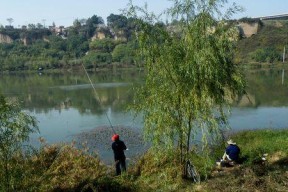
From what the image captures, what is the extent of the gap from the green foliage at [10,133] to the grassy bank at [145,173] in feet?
1.15

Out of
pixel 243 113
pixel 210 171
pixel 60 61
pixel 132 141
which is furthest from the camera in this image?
pixel 60 61

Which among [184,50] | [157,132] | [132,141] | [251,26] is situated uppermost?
[251,26]

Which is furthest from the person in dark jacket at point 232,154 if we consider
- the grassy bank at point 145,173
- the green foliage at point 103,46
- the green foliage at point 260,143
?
the green foliage at point 103,46

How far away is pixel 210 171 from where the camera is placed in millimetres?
12242

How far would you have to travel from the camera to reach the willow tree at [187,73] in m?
10.2

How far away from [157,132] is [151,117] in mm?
462

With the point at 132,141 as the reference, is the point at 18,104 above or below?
above

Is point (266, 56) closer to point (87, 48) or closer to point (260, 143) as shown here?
point (87, 48)

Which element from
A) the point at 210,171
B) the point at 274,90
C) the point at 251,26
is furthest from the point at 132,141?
the point at 251,26

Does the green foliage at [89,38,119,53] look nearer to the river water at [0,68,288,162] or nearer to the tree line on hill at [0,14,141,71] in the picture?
the tree line on hill at [0,14,141,71]

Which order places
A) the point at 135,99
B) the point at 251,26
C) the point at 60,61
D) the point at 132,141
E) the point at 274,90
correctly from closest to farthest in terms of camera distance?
1. the point at 135,99
2. the point at 132,141
3. the point at 274,90
4. the point at 60,61
5. the point at 251,26

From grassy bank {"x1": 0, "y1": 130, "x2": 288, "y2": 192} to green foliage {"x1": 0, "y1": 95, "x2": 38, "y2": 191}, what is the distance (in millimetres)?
351

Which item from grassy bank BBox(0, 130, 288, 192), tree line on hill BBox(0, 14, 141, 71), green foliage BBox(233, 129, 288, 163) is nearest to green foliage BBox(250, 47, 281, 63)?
tree line on hill BBox(0, 14, 141, 71)

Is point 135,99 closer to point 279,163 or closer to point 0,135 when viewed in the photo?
point 0,135
